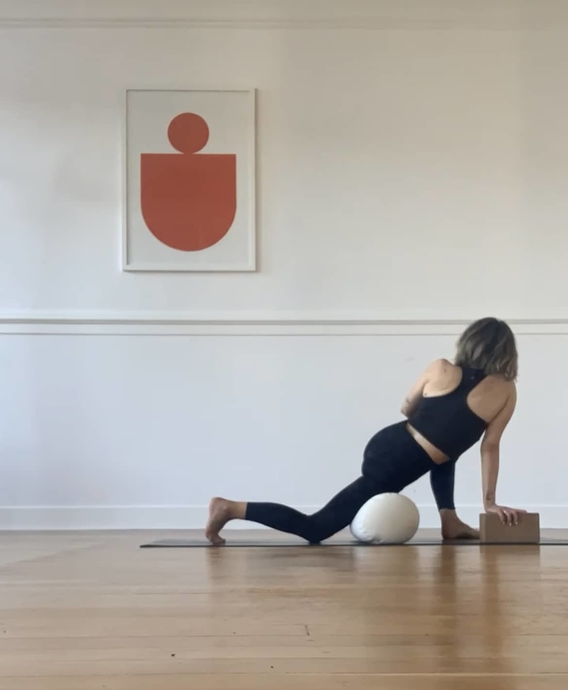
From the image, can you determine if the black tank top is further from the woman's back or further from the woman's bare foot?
the woman's bare foot

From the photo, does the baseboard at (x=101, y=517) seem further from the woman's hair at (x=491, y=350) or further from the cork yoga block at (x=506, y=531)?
the woman's hair at (x=491, y=350)

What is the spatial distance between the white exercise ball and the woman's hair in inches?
21.7

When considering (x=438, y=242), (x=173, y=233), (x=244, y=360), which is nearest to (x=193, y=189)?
(x=173, y=233)

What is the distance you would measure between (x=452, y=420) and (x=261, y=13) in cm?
232

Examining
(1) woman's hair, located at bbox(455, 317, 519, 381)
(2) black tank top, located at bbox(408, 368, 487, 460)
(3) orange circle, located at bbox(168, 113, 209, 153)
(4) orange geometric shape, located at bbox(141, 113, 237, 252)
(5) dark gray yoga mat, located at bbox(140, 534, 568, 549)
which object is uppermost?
(3) orange circle, located at bbox(168, 113, 209, 153)

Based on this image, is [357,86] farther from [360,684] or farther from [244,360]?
A: [360,684]

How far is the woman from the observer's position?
100 inches

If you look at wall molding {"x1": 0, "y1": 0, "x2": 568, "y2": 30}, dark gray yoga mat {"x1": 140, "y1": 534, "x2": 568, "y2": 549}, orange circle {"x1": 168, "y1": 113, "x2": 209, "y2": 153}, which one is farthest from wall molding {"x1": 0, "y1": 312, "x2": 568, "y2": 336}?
wall molding {"x1": 0, "y1": 0, "x2": 568, "y2": 30}

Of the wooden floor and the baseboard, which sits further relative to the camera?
the baseboard

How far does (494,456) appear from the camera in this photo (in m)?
2.68

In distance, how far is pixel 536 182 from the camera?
12.2 feet

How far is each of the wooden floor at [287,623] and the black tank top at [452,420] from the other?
50 centimetres

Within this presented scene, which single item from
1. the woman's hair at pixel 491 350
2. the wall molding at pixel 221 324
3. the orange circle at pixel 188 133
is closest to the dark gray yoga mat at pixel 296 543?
the woman's hair at pixel 491 350

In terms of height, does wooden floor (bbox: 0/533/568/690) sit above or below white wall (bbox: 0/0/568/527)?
below
